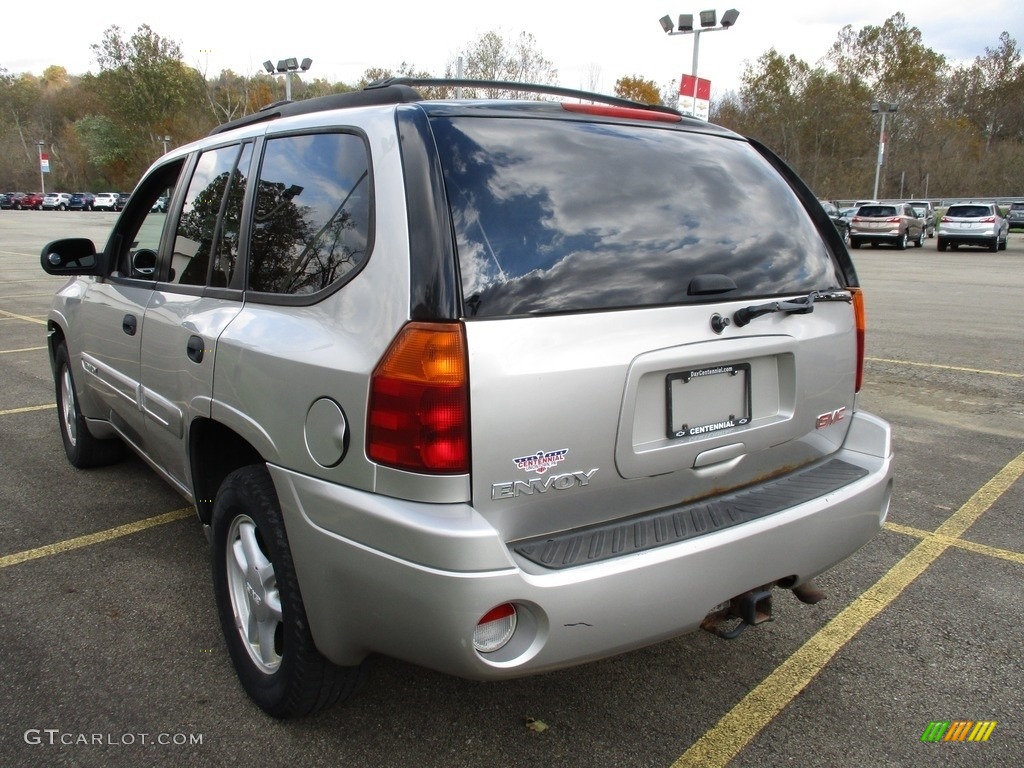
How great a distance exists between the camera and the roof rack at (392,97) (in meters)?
2.36

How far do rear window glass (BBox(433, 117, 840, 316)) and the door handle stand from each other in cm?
116

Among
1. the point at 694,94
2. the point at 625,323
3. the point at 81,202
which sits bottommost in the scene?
the point at 625,323

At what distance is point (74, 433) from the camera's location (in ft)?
15.9

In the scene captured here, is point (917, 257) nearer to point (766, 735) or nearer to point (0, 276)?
point (0, 276)

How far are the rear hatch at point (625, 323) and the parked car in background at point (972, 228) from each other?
98.4 feet

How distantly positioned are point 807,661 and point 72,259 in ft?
12.4

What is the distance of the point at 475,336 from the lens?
2.00 m

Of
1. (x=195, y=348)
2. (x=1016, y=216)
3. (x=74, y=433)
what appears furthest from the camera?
(x=1016, y=216)

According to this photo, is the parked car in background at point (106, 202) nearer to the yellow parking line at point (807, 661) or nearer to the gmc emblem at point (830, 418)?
the yellow parking line at point (807, 661)

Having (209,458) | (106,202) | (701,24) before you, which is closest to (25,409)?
(209,458)

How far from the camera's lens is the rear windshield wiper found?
242cm

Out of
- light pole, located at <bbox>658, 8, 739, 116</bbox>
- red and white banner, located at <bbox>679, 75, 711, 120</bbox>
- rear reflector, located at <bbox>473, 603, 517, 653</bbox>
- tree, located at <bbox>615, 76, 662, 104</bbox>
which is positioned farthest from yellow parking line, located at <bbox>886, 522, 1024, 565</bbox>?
tree, located at <bbox>615, 76, 662, 104</bbox>

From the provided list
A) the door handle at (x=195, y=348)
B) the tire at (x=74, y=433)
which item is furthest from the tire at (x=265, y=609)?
the tire at (x=74, y=433)

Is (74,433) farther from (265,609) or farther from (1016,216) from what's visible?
(1016,216)
